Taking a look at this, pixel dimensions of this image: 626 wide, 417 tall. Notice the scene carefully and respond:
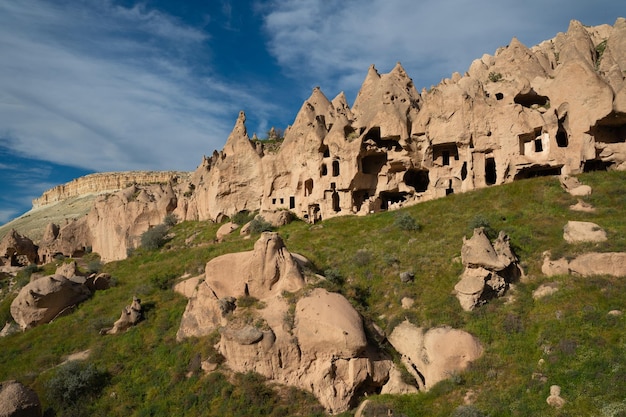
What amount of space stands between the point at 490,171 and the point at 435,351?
22.0 meters

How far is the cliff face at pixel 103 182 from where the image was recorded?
12119cm

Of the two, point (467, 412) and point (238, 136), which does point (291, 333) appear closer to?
point (467, 412)

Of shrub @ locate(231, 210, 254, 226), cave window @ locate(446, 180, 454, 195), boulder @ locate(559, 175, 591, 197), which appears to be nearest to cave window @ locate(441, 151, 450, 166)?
cave window @ locate(446, 180, 454, 195)

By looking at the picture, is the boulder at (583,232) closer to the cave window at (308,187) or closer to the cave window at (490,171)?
the cave window at (490,171)

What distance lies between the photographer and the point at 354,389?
18312 millimetres

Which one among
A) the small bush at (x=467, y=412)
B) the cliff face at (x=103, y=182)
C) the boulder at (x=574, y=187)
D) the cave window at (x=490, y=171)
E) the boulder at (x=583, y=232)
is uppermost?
the cliff face at (x=103, y=182)

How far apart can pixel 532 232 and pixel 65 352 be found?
24.6 metres

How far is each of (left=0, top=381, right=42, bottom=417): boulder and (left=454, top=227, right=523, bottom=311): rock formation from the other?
56.4 feet

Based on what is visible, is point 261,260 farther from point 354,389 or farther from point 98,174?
point 98,174

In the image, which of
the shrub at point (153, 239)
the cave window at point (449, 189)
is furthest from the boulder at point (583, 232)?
the shrub at point (153, 239)

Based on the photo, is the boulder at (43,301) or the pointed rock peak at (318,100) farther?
the pointed rock peak at (318,100)

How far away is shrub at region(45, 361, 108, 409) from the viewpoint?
20.3 meters

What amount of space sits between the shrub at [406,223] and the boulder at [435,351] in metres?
9.95

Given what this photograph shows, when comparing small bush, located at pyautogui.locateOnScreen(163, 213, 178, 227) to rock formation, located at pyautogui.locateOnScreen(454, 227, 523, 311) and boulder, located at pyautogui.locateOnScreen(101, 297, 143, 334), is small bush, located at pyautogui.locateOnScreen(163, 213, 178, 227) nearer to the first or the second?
boulder, located at pyautogui.locateOnScreen(101, 297, 143, 334)
